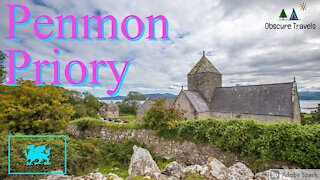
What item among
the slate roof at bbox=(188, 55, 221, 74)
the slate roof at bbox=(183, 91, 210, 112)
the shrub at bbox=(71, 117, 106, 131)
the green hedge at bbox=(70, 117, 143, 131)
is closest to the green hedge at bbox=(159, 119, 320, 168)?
the green hedge at bbox=(70, 117, 143, 131)

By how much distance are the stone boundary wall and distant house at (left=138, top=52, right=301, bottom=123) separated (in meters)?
7.67

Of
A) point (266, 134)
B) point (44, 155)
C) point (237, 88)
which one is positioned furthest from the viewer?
point (237, 88)

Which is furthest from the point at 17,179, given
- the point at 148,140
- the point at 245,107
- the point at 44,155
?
the point at 245,107

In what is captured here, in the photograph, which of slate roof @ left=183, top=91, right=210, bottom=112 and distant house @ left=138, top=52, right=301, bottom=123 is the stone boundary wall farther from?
slate roof @ left=183, top=91, right=210, bottom=112

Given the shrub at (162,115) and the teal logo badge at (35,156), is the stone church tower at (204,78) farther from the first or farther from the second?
the teal logo badge at (35,156)

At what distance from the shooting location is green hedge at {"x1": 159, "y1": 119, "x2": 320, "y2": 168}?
5.99 metres

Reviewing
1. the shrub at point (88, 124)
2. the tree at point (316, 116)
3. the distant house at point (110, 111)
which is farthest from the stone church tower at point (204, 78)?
the distant house at point (110, 111)

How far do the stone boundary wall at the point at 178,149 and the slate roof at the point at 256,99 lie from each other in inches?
546

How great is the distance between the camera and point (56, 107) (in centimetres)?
858

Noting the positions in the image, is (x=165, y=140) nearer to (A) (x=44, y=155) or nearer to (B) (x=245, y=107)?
(A) (x=44, y=155)

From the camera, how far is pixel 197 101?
2336 cm

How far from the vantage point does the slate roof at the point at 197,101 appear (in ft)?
73.3

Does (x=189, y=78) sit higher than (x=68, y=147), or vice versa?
(x=189, y=78)

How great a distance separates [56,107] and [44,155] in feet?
13.1
